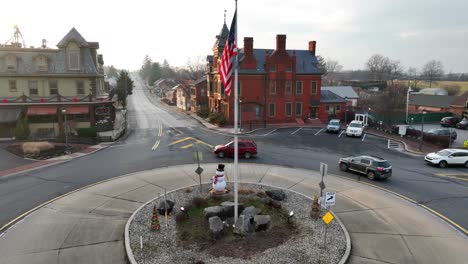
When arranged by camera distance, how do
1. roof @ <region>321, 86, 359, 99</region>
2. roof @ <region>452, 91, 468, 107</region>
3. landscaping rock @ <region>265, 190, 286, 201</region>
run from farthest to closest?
roof @ <region>321, 86, 359, 99</region>, roof @ <region>452, 91, 468, 107</region>, landscaping rock @ <region>265, 190, 286, 201</region>

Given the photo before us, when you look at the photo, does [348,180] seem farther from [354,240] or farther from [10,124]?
[10,124]

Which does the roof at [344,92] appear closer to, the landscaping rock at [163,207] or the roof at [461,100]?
the roof at [461,100]

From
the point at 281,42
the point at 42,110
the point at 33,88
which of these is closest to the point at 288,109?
the point at 281,42

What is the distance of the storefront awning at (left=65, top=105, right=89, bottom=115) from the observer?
120ft

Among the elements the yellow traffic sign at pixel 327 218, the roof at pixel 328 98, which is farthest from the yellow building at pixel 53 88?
the yellow traffic sign at pixel 327 218

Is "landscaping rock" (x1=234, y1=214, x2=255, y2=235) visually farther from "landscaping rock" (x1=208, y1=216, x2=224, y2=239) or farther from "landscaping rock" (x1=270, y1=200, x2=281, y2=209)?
"landscaping rock" (x1=270, y1=200, x2=281, y2=209)

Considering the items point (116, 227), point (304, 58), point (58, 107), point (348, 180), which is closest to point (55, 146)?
point (58, 107)

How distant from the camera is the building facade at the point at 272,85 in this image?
45156mm

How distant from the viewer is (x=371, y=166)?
2142 cm

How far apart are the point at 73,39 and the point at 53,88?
6439mm

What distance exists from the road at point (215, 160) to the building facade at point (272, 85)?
229 inches

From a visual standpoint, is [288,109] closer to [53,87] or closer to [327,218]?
[53,87]

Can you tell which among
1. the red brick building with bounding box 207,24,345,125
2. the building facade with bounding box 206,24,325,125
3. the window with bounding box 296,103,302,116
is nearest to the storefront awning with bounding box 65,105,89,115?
the building facade with bounding box 206,24,325,125

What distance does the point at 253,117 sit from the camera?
4638 centimetres
